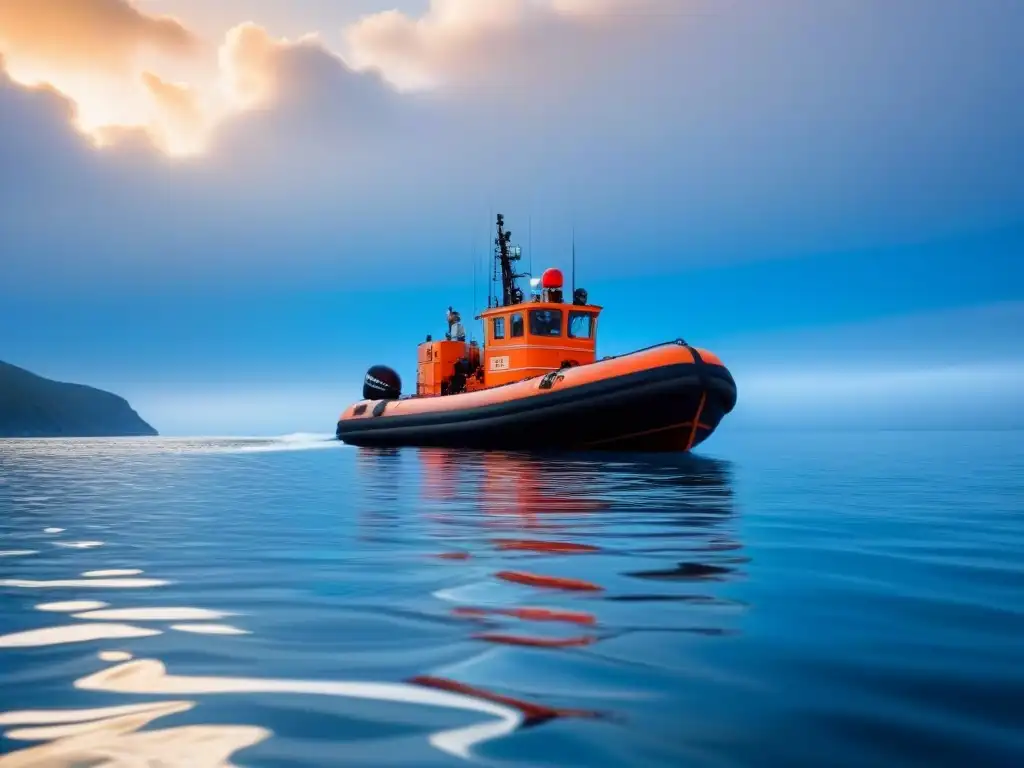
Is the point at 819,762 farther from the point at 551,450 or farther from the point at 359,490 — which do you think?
the point at 551,450

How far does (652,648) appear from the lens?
253 cm

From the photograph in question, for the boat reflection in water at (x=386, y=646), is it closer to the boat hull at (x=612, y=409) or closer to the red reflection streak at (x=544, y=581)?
the red reflection streak at (x=544, y=581)

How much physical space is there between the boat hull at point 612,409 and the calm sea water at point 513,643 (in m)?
10.1

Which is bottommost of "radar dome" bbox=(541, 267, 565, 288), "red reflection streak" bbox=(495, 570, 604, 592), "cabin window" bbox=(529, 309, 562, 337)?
"red reflection streak" bbox=(495, 570, 604, 592)

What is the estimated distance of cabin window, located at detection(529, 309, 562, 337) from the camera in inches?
808

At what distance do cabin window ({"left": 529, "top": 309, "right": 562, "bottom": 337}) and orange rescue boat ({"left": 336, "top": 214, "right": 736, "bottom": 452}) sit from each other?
0.10 ft

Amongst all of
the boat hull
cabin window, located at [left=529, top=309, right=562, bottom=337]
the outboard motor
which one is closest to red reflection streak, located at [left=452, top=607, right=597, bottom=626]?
the boat hull

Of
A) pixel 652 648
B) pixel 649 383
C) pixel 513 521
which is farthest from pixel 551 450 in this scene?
pixel 652 648

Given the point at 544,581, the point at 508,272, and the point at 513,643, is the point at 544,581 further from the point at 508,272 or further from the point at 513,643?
the point at 508,272

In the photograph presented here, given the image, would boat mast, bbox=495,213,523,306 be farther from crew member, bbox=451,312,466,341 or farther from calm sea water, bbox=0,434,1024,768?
calm sea water, bbox=0,434,1024,768

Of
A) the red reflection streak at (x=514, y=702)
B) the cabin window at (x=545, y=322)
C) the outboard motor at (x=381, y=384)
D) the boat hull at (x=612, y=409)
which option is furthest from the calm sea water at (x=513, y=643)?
the outboard motor at (x=381, y=384)

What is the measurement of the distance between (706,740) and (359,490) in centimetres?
852

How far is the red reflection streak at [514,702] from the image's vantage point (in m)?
1.92

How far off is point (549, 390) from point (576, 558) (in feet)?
43.0
